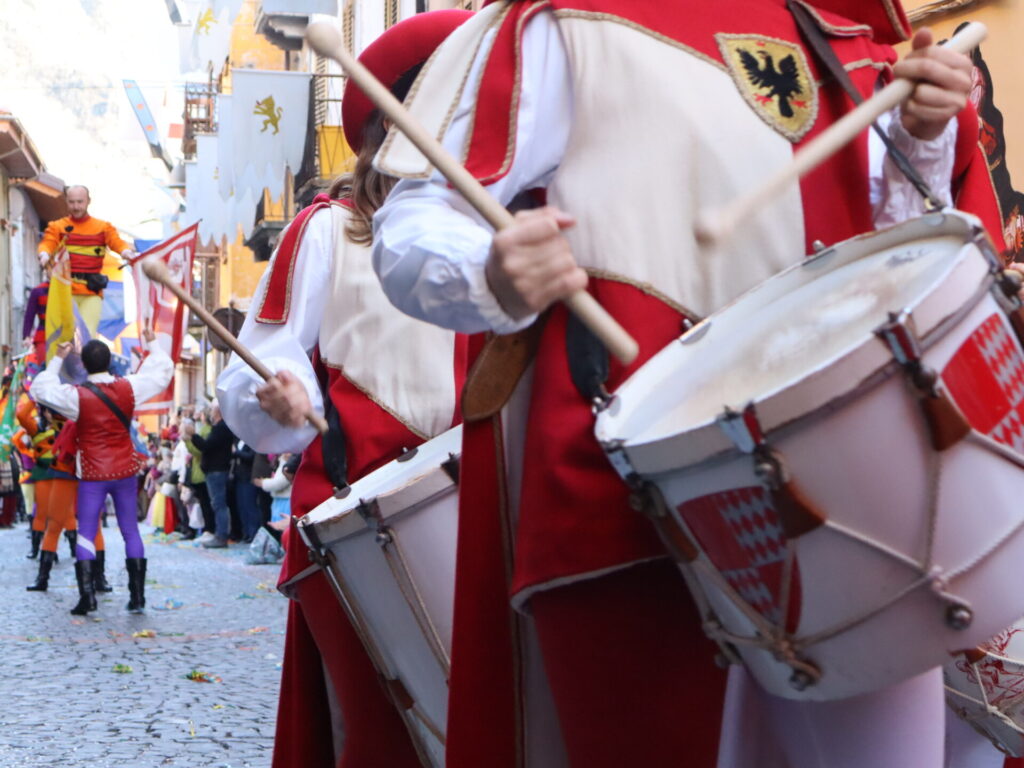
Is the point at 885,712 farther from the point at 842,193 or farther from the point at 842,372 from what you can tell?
the point at 842,193

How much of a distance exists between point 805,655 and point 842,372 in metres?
0.34

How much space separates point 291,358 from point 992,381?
2.06 meters

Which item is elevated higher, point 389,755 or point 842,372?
point 842,372

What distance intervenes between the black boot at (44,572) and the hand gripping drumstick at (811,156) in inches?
443

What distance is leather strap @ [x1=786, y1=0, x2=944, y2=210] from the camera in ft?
6.92

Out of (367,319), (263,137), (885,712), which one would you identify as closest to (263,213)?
(263,137)

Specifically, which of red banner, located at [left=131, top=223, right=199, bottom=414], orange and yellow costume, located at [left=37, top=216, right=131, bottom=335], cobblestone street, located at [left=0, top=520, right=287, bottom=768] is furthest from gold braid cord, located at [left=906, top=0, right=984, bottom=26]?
orange and yellow costume, located at [left=37, top=216, right=131, bottom=335]

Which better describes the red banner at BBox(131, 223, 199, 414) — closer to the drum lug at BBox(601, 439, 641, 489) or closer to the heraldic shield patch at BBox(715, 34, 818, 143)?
the heraldic shield patch at BBox(715, 34, 818, 143)

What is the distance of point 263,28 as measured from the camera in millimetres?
27781

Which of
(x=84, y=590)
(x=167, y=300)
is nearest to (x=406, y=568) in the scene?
(x=84, y=590)

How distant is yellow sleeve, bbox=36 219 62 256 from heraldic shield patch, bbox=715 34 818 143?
1448 centimetres

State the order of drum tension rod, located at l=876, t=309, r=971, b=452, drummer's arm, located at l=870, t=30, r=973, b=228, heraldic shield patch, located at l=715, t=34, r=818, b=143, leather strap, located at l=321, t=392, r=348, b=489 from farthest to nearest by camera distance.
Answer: leather strap, located at l=321, t=392, r=348, b=489, heraldic shield patch, located at l=715, t=34, r=818, b=143, drummer's arm, located at l=870, t=30, r=973, b=228, drum tension rod, located at l=876, t=309, r=971, b=452

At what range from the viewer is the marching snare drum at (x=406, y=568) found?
9.23ft

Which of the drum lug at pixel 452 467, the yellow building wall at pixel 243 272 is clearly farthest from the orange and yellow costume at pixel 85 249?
the drum lug at pixel 452 467
